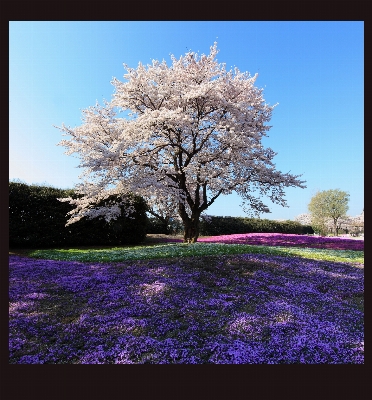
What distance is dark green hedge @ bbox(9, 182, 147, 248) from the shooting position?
21.8 meters

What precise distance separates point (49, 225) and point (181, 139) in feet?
38.6

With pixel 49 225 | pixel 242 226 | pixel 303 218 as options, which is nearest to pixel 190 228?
pixel 49 225

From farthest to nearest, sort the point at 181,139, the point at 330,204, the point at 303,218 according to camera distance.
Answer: the point at 303,218, the point at 330,204, the point at 181,139

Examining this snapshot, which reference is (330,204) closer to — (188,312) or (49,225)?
(49,225)

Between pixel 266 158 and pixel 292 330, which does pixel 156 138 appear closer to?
pixel 266 158

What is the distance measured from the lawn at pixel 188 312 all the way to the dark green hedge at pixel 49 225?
9.78m

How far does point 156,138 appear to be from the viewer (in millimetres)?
20172

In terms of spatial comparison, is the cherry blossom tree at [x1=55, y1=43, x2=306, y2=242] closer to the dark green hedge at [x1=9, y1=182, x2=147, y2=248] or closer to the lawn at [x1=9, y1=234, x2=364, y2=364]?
the dark green hedge at [x1=9, y1=182, x2=147, y2=248]

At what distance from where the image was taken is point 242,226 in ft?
134

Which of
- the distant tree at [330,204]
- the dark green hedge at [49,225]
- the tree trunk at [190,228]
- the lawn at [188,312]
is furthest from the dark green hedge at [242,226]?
the lawn at [188,312]

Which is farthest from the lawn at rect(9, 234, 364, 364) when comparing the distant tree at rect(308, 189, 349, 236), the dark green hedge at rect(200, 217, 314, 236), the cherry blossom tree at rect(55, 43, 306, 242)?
the distant tree at rect(308, 189, 349, 236)

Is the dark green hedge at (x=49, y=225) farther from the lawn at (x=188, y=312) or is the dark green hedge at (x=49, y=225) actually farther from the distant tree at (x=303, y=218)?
the distant tree at (x=303, y=218)
